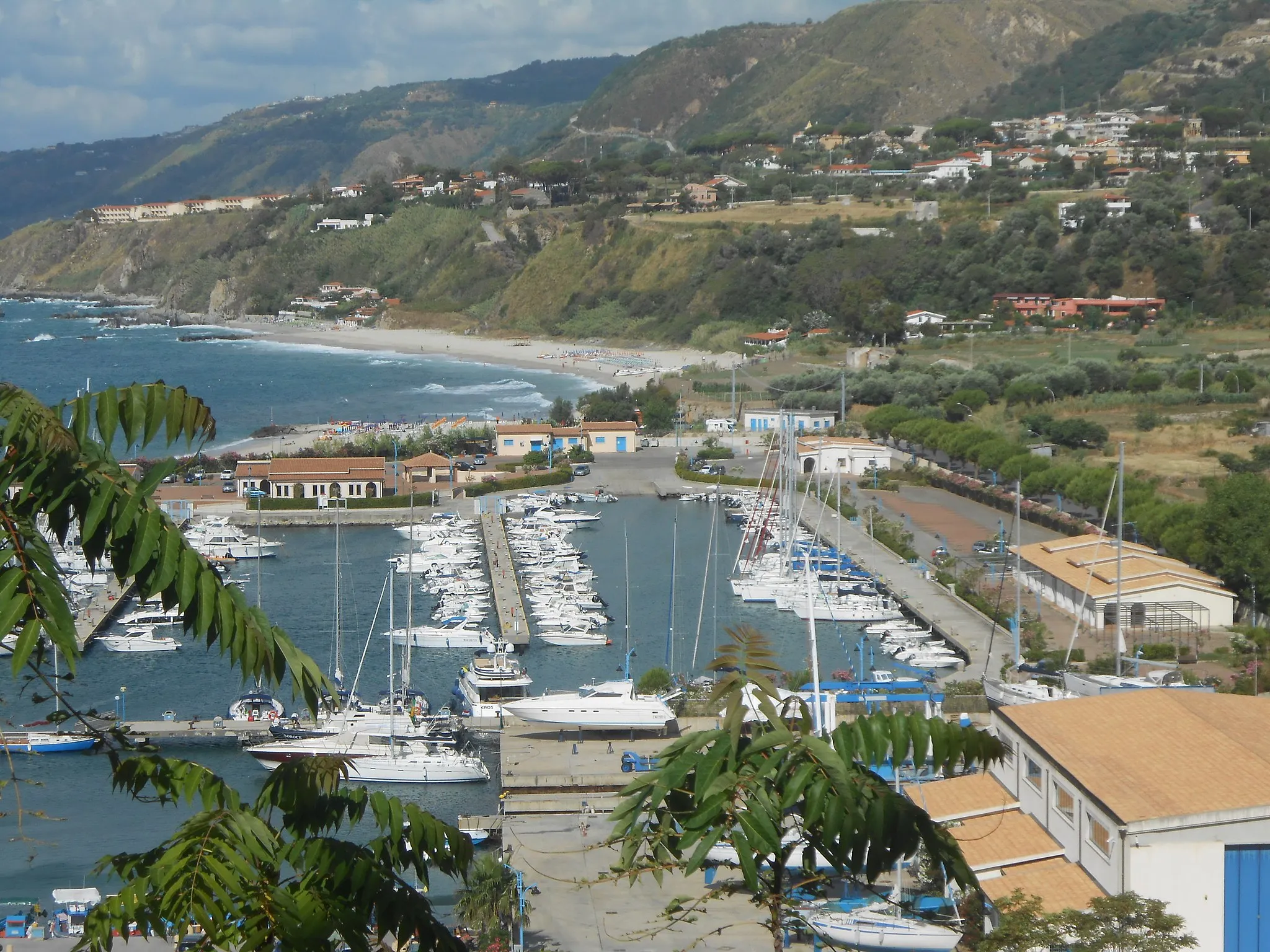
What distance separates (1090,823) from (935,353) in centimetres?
3225

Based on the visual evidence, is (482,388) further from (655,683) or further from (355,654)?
(655,683)

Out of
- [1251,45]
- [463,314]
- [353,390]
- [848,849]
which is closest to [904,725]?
[848,849]

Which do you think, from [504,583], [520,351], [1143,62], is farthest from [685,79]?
[504,583]

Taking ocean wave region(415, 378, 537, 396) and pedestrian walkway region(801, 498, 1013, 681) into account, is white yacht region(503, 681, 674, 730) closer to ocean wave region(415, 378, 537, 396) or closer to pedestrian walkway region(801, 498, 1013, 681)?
pedestrian walkway region(801, 498, 1013, 681)

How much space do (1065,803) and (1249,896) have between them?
1.13 meters

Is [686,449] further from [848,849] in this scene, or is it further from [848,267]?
[848,849]

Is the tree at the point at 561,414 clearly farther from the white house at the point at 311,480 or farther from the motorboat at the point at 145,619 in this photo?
the motorboat at the point at 145,619

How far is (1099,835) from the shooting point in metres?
7.92

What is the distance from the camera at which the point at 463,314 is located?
2507 inches

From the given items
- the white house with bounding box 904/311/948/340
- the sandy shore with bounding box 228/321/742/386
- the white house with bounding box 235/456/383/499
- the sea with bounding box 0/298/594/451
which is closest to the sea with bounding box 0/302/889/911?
the white house with bounding box 235/456/383/499

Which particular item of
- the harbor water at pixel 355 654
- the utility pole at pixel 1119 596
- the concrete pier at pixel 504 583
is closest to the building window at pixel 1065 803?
the harbor water at pixel 355 654

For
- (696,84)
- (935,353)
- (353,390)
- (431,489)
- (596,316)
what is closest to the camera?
(431,489)

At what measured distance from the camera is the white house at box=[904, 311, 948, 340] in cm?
4394

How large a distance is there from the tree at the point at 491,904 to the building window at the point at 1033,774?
2969 mm
